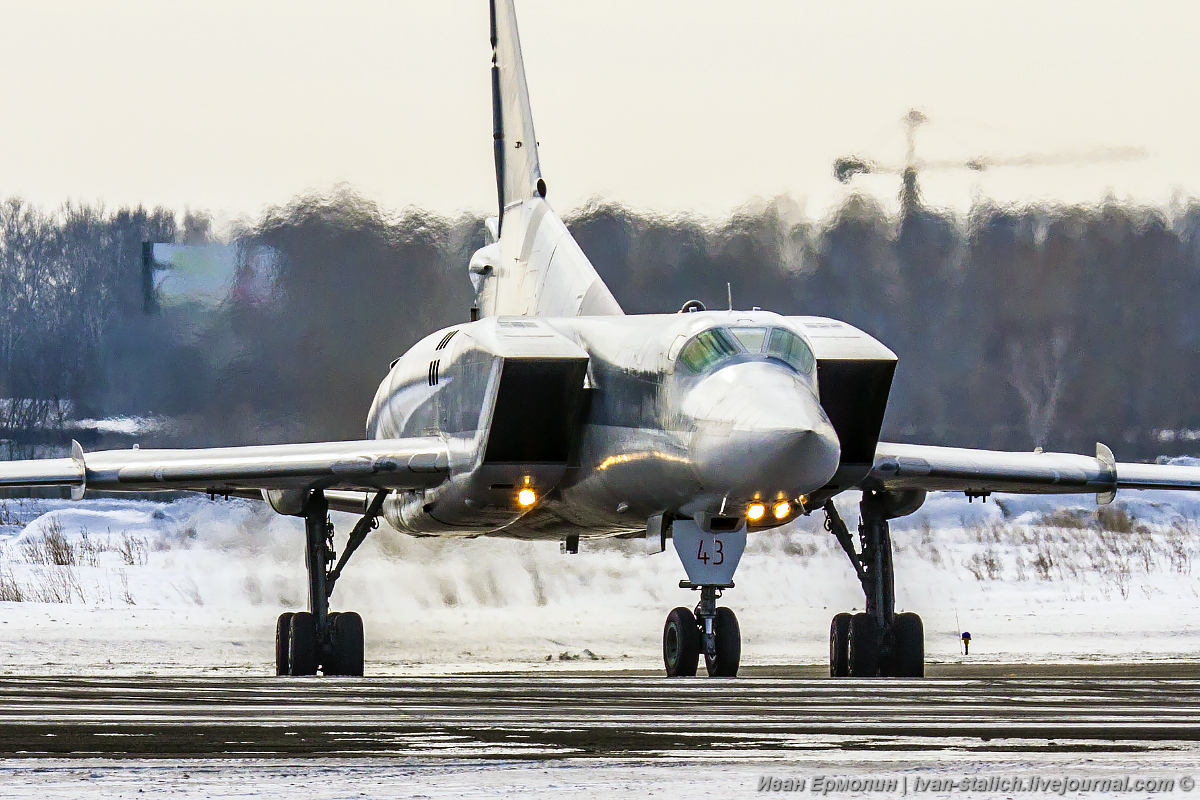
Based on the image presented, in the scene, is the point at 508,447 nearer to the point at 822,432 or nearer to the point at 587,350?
the point at 587,350

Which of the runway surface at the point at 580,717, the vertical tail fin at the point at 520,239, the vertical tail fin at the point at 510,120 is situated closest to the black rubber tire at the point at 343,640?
the vertical tail fin at the point at 520,239

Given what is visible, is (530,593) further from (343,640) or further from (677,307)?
(343,640)

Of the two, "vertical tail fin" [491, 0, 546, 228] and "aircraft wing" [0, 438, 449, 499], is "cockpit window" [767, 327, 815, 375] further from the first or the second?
"vertical tail fin" [491, 0, 546, 228]

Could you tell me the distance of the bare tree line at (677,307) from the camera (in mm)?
31562

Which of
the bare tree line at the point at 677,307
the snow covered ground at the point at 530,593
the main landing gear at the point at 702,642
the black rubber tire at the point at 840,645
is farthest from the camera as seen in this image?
the bare tree line at the point at 677,307

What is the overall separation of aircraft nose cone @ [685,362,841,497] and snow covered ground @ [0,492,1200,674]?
7154mm

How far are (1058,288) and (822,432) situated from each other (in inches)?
1001

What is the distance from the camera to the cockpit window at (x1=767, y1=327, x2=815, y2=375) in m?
16.2

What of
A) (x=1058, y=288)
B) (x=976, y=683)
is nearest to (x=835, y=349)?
(x=976, y=683)

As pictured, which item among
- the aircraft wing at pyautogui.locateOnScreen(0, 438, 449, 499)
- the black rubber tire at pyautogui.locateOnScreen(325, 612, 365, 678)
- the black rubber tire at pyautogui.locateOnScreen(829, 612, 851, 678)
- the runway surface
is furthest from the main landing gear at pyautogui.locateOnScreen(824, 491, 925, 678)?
the black rubber tire at pyautogui.locateOnScreen(325, 612, 365, 678)

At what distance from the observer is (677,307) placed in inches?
1324

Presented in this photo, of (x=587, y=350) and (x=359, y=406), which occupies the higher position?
(x=587, y=350)

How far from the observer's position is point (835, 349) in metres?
17.7

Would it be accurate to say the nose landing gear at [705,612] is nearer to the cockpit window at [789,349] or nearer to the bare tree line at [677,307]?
the cockpit window at [789,349]
